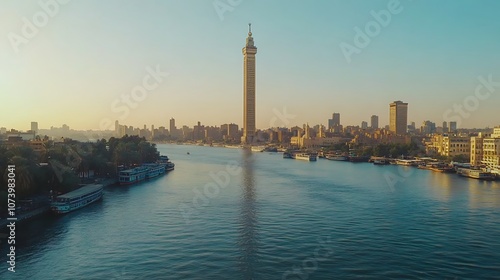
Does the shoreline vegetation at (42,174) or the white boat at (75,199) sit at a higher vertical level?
the shoreline vegetation at (42,174)

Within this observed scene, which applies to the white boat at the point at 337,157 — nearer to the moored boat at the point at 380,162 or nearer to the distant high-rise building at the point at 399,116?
the moored boat at the point at 380,162

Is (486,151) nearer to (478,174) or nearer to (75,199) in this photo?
(478,174)

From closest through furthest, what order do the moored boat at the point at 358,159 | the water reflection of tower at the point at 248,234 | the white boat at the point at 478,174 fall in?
the water reflection of tower at the point at 248,234 < the white boat at the point at 478,174 < the moored boat at the point at 358,159

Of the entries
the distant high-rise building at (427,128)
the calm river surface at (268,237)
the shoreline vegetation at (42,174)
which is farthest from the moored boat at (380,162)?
the distant high-rise building at (427,128)

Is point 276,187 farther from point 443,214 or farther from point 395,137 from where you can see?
point 395,137

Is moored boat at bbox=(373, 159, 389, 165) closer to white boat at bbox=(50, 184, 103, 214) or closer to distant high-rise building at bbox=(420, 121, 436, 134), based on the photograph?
white boat at bbox=(50, 184, 103, 214)

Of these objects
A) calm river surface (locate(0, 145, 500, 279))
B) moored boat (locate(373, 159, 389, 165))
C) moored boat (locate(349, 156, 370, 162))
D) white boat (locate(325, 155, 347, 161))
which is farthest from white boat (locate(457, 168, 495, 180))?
white boat (locate(325, 155, 347, 161))

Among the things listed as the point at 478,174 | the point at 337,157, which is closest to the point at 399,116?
the point at 337,157

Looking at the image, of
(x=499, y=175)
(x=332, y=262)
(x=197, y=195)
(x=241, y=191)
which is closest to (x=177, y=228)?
(x=332, y=262)
